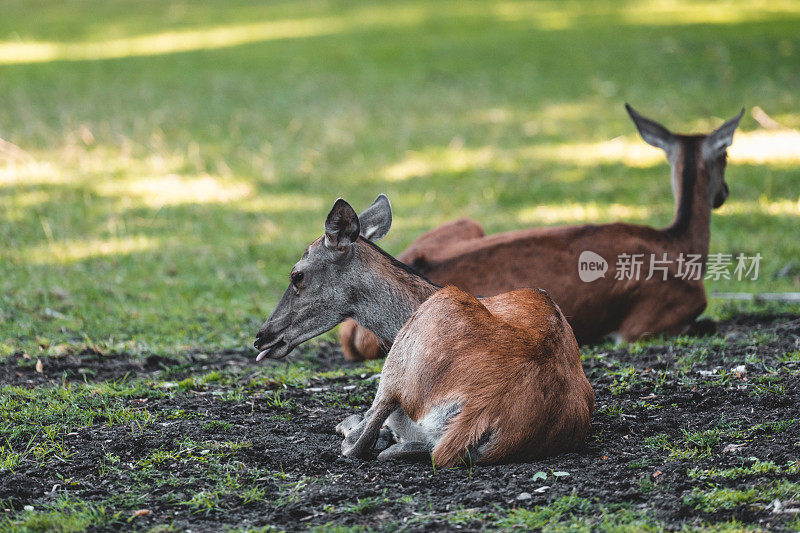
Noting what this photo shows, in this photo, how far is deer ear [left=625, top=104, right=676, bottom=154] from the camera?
7.75 metres

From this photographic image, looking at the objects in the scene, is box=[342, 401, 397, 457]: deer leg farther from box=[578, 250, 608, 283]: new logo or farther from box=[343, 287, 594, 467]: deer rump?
box=[578, 250, 608, 283]: new logo

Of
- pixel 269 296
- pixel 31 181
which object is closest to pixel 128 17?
pixel 31 181

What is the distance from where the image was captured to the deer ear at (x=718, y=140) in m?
7.52

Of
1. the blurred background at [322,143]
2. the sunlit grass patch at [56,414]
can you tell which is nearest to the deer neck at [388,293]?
the sunlit grass patch at [56,414]

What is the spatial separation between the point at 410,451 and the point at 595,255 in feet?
9.06

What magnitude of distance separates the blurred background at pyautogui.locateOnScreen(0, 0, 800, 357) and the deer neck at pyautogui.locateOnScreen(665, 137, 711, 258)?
727mm

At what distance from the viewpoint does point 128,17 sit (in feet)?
86.8

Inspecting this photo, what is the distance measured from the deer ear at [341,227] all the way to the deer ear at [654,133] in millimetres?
3306

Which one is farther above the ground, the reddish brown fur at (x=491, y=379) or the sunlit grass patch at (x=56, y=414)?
the reddish brown fur at (x=491, y=379)

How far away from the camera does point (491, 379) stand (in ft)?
13.9

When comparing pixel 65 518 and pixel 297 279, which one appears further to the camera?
pixel 297 279

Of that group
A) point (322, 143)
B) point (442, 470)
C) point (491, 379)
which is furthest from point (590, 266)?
point (322, 143)

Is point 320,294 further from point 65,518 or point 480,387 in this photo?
point 65,518

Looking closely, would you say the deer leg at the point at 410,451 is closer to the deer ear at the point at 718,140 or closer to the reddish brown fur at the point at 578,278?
the reddish brown fur at the point at 578,278
